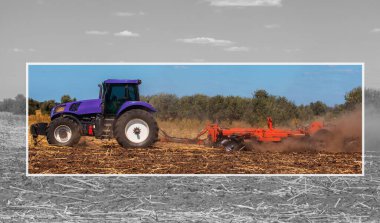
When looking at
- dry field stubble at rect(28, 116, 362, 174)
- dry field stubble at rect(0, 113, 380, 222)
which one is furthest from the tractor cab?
dry field stubble at rect(0, 113, 380, 222)

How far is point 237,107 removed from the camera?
1548cm

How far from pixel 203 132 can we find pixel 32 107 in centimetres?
386

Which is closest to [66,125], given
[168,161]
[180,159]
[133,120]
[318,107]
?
[133,120]

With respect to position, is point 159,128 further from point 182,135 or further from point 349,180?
point 349,180

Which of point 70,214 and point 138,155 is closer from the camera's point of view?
point 70,214

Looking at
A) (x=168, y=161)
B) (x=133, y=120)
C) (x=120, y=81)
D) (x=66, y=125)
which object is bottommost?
(x=168, y=161)

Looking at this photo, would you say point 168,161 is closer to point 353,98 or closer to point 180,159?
point 180,159

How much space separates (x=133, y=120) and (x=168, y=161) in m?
1.19

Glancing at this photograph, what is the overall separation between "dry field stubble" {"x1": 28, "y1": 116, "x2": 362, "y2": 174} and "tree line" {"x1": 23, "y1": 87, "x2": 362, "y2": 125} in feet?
0.81

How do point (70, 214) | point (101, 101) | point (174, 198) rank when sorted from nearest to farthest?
point (70, 214), point (174, 198), point (101, 101)

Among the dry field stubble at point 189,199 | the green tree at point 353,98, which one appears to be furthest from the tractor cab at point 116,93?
the green tree at point 353,98

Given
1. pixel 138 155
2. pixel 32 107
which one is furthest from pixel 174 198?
pixel 32 107

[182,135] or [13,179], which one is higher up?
[182,135]

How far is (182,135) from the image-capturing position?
15609 mm
